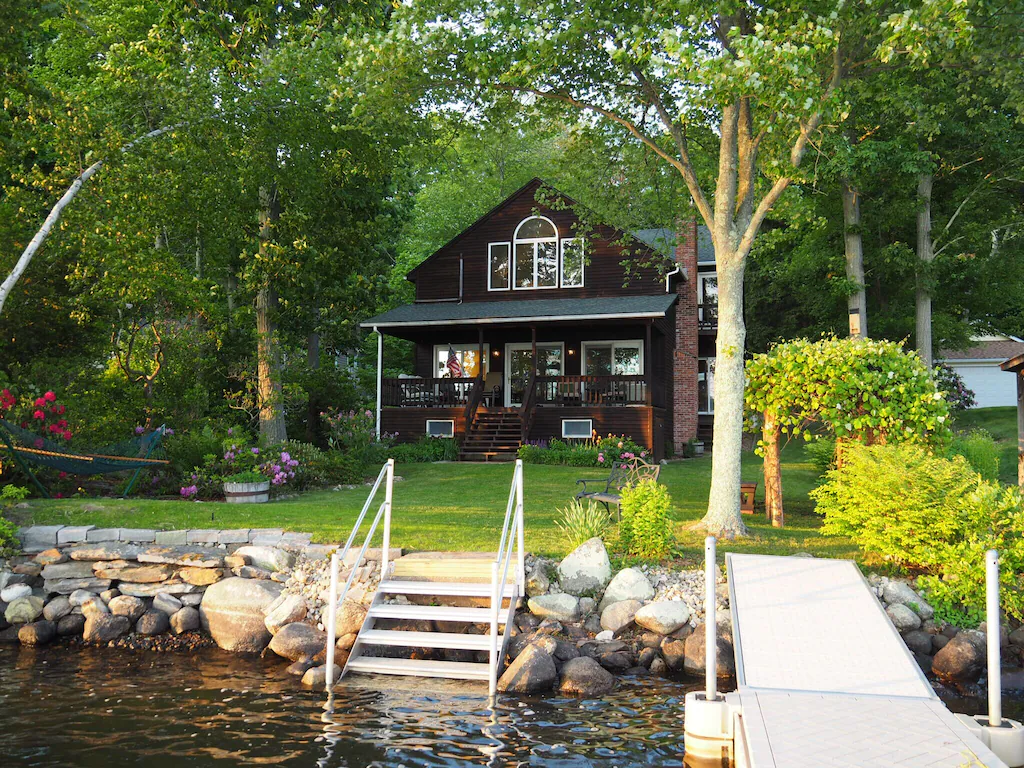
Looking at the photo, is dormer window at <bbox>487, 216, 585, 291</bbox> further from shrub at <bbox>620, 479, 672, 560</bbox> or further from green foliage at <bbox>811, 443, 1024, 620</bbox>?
green foliage at <bbox>811, 443, 1024, 620</bbox>

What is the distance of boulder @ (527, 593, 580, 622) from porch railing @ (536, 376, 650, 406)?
12771 millimetres

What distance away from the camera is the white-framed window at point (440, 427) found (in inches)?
869

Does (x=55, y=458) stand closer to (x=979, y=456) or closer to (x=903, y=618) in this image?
(x=903, y=618)

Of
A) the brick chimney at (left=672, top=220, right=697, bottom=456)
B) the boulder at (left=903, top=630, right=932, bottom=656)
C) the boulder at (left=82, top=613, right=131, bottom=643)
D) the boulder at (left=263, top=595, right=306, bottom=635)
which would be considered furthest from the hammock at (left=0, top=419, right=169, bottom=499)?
the brick chimney at (left=672, top=220, right=697, bottom=456)

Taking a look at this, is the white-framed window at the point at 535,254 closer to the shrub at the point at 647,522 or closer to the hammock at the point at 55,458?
the hammock at the point at 55,458

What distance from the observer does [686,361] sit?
25656 millimetres

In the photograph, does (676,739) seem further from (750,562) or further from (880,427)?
(880,427)

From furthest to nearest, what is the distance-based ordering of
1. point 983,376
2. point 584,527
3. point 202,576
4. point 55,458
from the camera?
point 983,376, point 55,458, point 584,527, point 202,576

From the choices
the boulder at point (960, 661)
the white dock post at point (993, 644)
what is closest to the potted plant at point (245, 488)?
the boulder at point (960, 661)

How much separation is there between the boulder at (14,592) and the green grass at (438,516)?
1.15 m

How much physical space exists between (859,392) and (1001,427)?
15.3 metres

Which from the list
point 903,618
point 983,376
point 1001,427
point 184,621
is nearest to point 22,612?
point 184,621

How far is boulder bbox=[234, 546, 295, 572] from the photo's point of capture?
9305 millimetres

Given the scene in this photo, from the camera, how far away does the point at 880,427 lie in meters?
10.5
